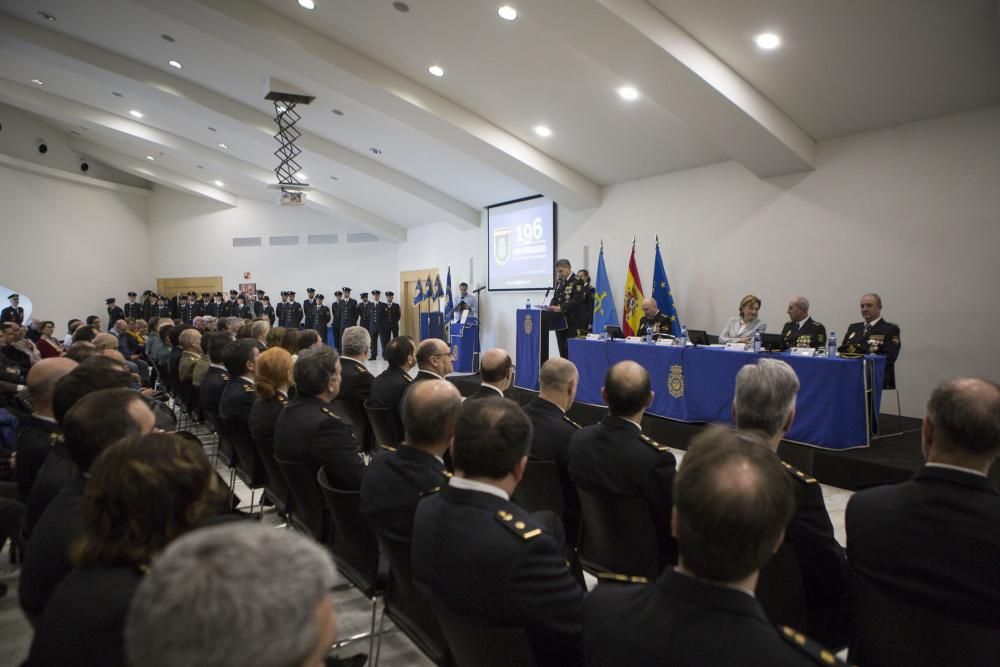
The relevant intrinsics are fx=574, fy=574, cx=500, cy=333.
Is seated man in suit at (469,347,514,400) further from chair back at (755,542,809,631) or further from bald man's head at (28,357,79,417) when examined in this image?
bald man's head at (28,357,79,417)

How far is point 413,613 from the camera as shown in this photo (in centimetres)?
182

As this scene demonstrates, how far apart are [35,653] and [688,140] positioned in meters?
7.34

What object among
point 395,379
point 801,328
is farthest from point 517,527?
point 801,328

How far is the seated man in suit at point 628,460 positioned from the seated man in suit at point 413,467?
56cm

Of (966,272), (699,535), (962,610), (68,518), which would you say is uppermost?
(966,272)

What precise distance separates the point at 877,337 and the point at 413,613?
4.75 metres

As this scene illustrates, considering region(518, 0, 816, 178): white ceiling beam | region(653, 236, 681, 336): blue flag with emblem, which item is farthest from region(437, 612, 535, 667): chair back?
region(653, 236, 681, 336): blue flag with emblem

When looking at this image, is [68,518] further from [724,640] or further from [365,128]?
[365,128]

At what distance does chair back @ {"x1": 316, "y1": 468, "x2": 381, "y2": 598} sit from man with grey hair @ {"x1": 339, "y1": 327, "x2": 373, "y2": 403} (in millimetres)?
1983

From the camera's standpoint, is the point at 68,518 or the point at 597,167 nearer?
the point at 68,518

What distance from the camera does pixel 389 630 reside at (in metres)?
2.49

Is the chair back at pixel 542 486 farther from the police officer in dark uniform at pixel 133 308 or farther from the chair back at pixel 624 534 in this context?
the police officer in dark uniform at pixel 133 308

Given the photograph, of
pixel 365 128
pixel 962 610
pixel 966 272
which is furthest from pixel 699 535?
pixel 365 128

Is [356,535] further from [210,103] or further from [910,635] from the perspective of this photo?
[210,103]
